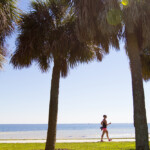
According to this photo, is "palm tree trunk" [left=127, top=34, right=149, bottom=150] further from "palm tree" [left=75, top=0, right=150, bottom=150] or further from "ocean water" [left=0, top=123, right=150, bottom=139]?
"ocean water" [left=0, top=123, right=150, bottom=139]

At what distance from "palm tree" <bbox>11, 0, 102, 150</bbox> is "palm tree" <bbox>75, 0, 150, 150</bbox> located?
1719 millimetres

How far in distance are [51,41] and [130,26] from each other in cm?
380

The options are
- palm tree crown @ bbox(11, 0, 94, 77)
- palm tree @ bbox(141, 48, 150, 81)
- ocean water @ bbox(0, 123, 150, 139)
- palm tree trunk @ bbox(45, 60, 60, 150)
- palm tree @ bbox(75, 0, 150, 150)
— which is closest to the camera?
palm tree @ bbox(75, 0, 150, 150)

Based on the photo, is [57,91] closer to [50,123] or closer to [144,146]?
[50,123]

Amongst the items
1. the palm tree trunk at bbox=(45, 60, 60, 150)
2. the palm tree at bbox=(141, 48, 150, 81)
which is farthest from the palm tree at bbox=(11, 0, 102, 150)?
the palm tree at bbox=(141, 48, 150, 81)

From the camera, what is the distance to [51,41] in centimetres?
991

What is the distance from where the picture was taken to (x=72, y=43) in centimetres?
978

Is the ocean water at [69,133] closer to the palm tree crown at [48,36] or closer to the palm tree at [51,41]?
the palm tree at [51,41]

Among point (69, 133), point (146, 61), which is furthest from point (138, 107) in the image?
point (69, 133)

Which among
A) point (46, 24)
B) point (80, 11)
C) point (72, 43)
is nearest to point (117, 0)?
point (80, 11)

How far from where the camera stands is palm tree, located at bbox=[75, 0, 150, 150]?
684cm

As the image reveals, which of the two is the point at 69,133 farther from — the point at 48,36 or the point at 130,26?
the point at 130,26

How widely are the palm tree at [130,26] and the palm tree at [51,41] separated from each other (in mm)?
1719

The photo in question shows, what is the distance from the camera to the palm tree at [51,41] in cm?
966
